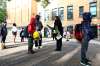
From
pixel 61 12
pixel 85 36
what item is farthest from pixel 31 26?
pixel 61 12

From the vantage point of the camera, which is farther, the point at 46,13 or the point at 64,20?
the point at 46,13

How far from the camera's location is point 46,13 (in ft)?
206

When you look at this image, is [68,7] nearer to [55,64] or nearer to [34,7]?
[34,7]

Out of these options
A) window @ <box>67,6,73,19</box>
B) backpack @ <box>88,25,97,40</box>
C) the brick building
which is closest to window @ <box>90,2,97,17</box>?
window @ <box>67,6,73,19</box>

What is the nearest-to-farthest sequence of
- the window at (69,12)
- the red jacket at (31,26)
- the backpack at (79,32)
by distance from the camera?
the backpack at (79,32) → the red jacket at (31,26) → the window at (69,12)

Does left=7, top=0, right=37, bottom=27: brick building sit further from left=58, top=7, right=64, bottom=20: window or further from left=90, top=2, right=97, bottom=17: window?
left=90, top=2, right=97, bottom=17: window

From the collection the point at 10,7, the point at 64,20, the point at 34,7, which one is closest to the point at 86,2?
the point at 64,20

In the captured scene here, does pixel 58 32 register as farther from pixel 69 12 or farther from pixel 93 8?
pixel 69 12

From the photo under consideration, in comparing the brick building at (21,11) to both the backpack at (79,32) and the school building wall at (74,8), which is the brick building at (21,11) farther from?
the backpack at (79,32)

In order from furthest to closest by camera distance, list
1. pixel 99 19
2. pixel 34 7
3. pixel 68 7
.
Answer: pixel 34 7
pixel 68 7
pixel 99 19

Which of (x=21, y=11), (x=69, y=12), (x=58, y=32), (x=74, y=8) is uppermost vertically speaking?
(x=21, y=11)

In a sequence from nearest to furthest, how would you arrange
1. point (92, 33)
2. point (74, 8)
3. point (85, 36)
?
point (85, 36) → point (92, 33) → point (74, 8)

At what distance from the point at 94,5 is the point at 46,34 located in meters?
11.1

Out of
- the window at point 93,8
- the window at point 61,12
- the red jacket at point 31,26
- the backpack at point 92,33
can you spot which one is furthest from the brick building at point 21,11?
the backpack at point 92,33
